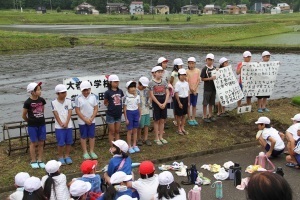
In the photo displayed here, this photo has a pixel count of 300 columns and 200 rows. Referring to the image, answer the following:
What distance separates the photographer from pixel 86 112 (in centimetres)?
845

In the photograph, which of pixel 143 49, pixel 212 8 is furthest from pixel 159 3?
pixel 143 49

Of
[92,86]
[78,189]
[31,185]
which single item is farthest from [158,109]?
[31,185]

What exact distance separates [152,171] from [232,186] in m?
2.35

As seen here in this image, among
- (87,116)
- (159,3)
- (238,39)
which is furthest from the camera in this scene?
(159,3)

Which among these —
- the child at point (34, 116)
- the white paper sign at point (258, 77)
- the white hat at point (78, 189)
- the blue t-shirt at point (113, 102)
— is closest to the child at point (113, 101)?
the blue t-shirt at point (113, 102)

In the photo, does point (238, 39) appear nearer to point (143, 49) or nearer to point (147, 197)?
point (143, 49)

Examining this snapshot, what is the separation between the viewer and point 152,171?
5.66 meters

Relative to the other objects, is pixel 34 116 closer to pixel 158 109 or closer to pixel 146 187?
pixel 158 109

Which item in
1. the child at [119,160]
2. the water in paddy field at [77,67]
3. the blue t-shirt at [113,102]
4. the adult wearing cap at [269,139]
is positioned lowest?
the water in paddy field at [77,67]

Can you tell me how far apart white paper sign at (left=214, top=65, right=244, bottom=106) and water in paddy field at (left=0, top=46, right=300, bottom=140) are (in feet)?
6.40

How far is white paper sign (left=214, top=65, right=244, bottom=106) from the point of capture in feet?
35.4

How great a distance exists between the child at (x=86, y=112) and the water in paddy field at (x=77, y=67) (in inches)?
206

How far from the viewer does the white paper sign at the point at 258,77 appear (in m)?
11.5

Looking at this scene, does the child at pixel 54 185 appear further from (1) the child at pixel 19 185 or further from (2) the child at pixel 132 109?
(2) the child at pixel 132 109
